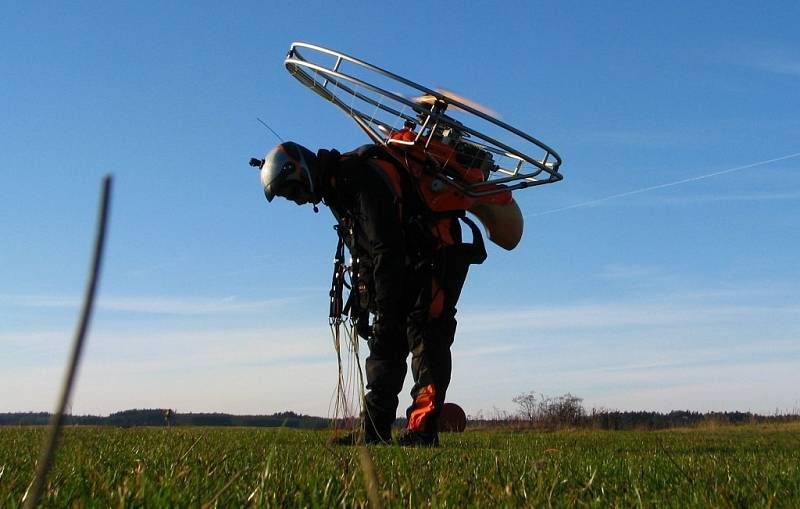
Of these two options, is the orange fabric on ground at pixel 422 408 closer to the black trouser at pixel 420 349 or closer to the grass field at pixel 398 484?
the black trouser at pixel 420 349

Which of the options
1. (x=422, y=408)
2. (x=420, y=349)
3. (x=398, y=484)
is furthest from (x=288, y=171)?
(x=398, y=484)

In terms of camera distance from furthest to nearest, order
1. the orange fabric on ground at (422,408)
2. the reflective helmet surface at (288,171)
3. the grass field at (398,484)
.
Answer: the reflective helmet surface at (288,171) → the orange fabric on ground at (422,408) → the grass field at (398,484)

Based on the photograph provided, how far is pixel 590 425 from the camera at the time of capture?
18.2 m

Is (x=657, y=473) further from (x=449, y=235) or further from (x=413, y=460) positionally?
(x=449, y=235)

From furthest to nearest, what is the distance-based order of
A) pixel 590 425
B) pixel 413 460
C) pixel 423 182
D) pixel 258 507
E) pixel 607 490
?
pixel 590 425, pixel 423 182, pixel 413 460, pixel 607 490, pixel 258 507

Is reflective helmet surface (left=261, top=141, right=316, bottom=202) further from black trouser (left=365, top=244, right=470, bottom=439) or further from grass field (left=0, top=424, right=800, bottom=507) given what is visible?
grass field (left=0, top=424, right=800, bottom=507)

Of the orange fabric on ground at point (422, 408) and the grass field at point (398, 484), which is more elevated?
the orange fabric on ground at point (422, 408)

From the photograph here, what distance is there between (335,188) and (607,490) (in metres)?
5.15

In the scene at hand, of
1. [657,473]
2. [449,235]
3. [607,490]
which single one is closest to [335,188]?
[449,235]

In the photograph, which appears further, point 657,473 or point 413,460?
point 413,460

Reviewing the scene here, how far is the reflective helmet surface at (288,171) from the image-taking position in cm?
756

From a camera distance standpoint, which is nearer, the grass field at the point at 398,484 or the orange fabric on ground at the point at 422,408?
the grass field at the point at 398,484

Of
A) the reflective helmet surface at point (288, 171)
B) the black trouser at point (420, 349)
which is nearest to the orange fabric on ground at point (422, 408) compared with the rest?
the black trouser at point (420, 349)

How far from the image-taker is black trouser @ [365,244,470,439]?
7336mm
